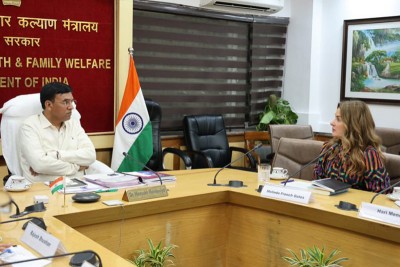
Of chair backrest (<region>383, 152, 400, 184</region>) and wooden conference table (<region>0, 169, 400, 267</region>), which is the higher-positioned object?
chair backrest (<region>383, 152, 400, 184</region>)

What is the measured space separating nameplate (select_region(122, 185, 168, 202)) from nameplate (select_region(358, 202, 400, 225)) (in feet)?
2.85

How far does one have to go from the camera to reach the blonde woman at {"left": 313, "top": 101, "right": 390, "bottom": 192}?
106 inches

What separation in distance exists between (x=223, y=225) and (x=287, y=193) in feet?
1.37

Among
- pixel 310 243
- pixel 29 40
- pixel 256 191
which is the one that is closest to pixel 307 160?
pixel 256 191

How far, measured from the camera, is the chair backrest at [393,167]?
2.79 meters

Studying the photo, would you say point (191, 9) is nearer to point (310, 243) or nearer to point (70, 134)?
point (70, 134)

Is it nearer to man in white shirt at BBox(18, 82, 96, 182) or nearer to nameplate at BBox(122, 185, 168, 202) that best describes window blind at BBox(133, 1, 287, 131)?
man in white shirt at BBox(18, 82, 96, 182)

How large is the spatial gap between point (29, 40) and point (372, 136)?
2.42 meters

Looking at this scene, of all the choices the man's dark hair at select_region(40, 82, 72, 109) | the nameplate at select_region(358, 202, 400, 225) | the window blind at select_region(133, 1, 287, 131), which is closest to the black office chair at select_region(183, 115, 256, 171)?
the window blind at select_region(133, 1, 287, 131)

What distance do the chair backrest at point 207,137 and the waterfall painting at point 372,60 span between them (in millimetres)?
1431

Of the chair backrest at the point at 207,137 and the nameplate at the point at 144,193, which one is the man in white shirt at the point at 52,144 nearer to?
the nameplate at the point at 144,193

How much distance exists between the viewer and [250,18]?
532 centimetres

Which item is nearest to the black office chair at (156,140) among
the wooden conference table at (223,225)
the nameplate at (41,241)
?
the wooden conference table at (223,225)

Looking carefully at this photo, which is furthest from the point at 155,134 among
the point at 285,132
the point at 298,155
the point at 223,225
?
the point at 223,225
